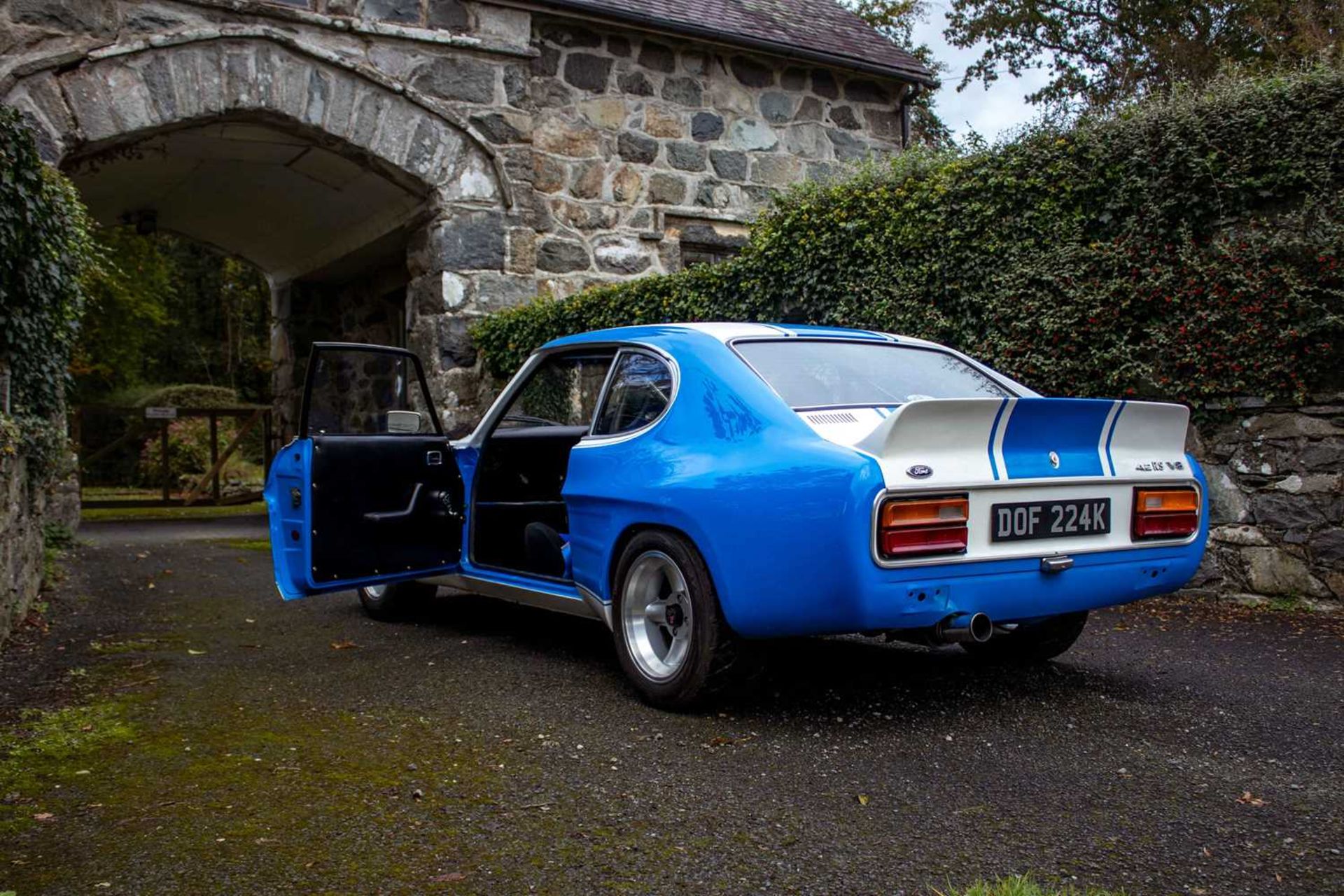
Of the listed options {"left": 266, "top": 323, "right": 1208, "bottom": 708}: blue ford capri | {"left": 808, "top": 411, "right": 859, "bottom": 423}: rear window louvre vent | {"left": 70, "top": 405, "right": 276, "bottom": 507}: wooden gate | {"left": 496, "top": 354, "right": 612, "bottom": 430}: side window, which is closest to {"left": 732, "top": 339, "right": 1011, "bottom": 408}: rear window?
{"left": 266, "top": 323, "right": 1208, "bottom": 708}: blue ford capri

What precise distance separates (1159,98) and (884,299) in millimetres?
1941

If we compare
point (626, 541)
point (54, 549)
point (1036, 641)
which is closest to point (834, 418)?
point (626, 541)

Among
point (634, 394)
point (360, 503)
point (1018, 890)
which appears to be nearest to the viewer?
point (1018, 890)

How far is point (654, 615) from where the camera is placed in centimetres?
432

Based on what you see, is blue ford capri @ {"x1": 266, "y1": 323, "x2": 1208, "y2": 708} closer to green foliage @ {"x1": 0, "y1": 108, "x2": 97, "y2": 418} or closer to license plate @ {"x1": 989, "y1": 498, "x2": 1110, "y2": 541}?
license plate @ {"x1": 989, "y1": 498, "x2": 1110, "y2": 541}

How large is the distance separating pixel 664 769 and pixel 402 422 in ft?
8.83

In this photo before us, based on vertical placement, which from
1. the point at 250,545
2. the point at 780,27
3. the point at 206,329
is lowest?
the point at 250,545

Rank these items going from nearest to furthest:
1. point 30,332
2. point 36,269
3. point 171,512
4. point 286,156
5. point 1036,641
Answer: point 1036,641 < point 36,269 < point 30,332 < point 286,156 < point 171,512

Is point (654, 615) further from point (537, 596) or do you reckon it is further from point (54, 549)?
point (54, 549)

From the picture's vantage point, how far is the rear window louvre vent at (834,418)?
13.0 ft

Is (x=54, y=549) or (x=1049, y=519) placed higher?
Result: (x=1049, y=519)

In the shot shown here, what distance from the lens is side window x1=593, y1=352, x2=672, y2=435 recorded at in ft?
14.9

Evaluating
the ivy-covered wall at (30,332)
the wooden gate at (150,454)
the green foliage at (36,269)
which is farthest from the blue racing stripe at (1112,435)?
the wooden gate at (150,454)

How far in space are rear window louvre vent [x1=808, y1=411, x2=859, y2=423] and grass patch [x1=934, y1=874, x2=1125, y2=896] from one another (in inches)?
69.2
